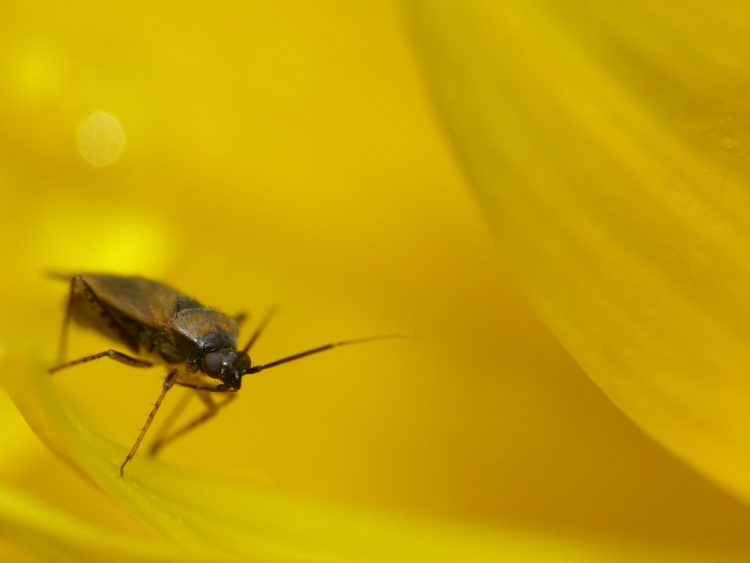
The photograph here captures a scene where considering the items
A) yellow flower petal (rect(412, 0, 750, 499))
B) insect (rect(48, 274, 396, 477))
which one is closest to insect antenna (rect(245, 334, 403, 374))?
insect (rect(48, 274, 396, 477))

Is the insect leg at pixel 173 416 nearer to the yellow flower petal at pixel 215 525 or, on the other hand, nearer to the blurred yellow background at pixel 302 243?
the blurred yellow background at pixel 302 243

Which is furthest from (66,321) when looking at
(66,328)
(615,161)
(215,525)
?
(615,161)

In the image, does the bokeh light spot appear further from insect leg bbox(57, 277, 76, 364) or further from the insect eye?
the insect eye

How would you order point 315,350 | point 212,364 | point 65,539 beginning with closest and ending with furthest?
point 65,539 → point 315,350 → point 212,364

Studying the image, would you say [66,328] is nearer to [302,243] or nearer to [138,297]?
[138,297]

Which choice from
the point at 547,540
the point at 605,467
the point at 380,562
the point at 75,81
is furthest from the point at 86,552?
the point at 75,81

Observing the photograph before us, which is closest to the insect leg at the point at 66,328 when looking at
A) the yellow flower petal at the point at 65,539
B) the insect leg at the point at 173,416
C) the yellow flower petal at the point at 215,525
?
A: the insect leg at the point at 173,416

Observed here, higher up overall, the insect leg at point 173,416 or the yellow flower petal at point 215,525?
the yellow flower petal at point 215,525
